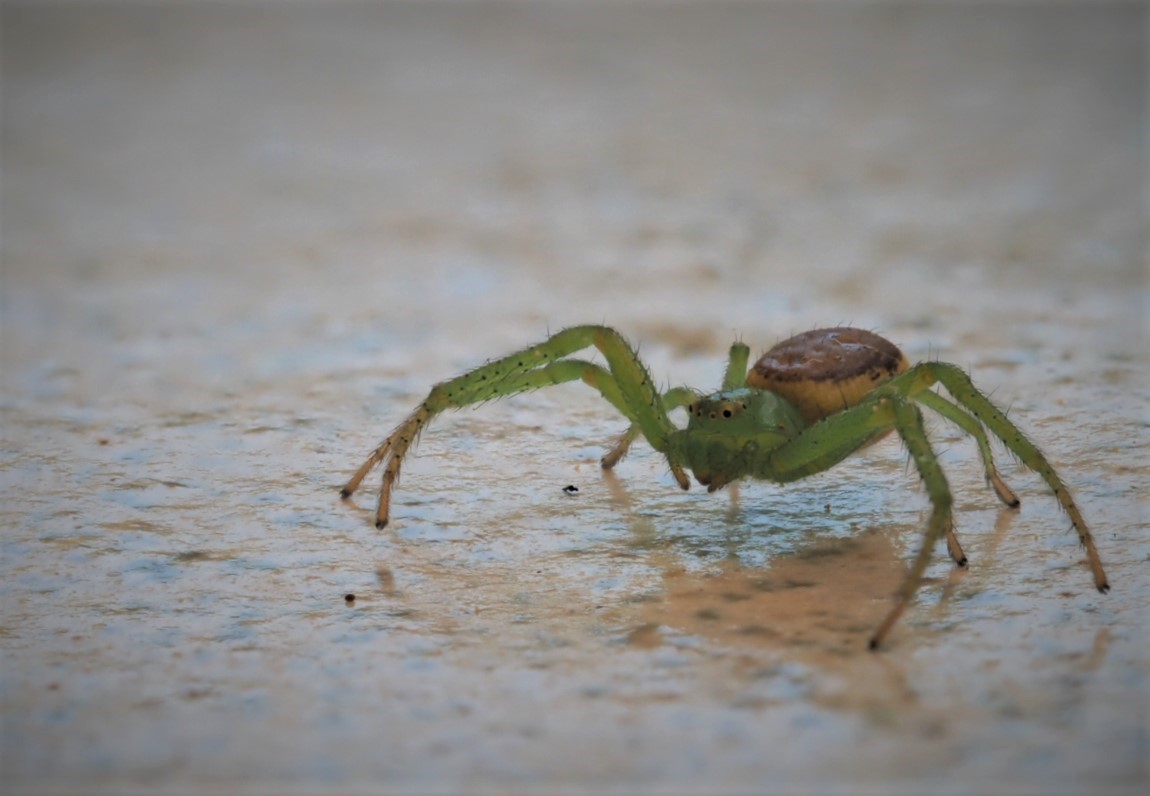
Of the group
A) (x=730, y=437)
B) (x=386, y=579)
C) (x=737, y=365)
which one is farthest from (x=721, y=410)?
(x=386, y=579)

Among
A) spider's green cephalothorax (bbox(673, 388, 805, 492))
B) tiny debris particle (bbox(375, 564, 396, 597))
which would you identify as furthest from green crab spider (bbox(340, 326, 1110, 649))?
tiny debris particle (bbox(375, 564, 396, 597))

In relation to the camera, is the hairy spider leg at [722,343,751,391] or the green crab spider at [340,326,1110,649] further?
the hairy spider leg at [722,343,751,391]

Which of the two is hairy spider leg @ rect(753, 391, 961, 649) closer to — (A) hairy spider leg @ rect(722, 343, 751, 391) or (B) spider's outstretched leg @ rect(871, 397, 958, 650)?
(B) spider's outstretched leg @ rect(871, 397, 958, 650)

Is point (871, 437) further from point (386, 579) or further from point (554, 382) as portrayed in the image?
point (386, 579)

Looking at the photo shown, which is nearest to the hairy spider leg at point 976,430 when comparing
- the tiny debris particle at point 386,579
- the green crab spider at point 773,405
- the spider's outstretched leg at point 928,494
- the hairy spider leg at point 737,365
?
the green crab spider at point 773,405

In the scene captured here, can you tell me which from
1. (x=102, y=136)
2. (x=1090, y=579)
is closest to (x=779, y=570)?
(x=1090, y=579)

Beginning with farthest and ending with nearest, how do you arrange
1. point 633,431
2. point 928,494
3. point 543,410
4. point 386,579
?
point 543,410 < point 633,431 < point 386,579 < point 928,494
